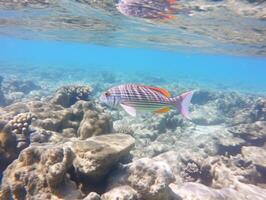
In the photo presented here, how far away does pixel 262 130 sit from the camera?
39.6ft

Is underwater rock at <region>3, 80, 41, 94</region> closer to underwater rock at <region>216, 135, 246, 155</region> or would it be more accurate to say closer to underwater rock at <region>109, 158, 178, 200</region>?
underwater rock at <region>216, 135, 246, 155</region>

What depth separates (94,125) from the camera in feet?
23.4

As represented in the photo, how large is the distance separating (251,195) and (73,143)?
14.7 ft

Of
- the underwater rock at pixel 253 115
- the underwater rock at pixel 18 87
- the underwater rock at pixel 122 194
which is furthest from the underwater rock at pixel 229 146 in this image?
the underwater rock at pixel 18 87

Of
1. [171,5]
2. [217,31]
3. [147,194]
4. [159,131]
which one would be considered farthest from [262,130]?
[217,31]

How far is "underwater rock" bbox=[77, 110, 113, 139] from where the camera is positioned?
7055 mm

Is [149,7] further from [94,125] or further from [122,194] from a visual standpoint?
A: [122,194]

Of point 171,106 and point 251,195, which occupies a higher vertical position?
point 171,106

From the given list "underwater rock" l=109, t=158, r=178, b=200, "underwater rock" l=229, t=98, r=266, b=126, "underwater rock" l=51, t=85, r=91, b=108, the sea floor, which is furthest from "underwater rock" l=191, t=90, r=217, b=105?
"underwater rock" l=109, t=158, r=178, b=200

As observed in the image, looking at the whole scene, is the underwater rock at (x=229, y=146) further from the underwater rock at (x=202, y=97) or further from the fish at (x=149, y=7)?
the underwater rock at (x=202, y=97)

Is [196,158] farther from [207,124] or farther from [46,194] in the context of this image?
[207,124]

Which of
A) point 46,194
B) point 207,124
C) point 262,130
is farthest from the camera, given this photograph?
point 207,124

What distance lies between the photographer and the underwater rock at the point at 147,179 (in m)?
4.61

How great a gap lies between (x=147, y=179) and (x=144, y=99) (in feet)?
4.55
